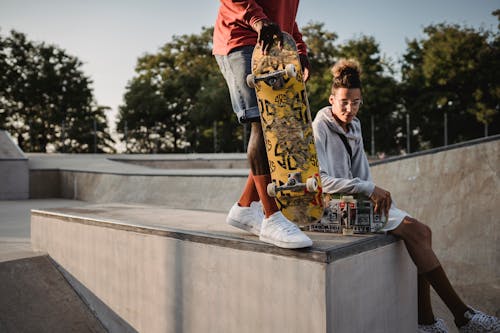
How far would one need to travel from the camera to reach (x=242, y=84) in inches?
97.8

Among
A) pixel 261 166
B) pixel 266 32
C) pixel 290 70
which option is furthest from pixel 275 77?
pixel 261 166

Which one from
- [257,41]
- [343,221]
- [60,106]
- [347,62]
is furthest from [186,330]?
[60,106]

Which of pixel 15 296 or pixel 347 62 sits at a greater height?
pixel 347 62

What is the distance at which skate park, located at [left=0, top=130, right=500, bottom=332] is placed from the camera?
214 cm

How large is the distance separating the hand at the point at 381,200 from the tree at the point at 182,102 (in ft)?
98.1

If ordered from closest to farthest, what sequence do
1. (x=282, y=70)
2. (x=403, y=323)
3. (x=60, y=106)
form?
(x=282, y=70), (x=403, y=323), (x=60, y=106)

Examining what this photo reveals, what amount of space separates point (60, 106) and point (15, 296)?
36946 mm

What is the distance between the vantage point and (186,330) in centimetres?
272

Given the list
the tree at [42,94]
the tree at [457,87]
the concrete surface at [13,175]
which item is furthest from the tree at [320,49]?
the concrete surface at [13,175]

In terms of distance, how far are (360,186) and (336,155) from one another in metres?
0.32

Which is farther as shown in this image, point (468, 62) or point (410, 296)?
point (468, 62)

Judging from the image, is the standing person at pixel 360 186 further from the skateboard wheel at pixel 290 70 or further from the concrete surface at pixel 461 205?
the concrete surface at pixel 461 205

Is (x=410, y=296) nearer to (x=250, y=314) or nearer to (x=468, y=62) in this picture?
(x=250, y=314)

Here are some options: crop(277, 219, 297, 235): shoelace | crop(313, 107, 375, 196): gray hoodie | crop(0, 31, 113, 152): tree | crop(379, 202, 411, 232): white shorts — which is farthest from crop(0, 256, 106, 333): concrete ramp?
crop(0, 31, 113, 152): tree
